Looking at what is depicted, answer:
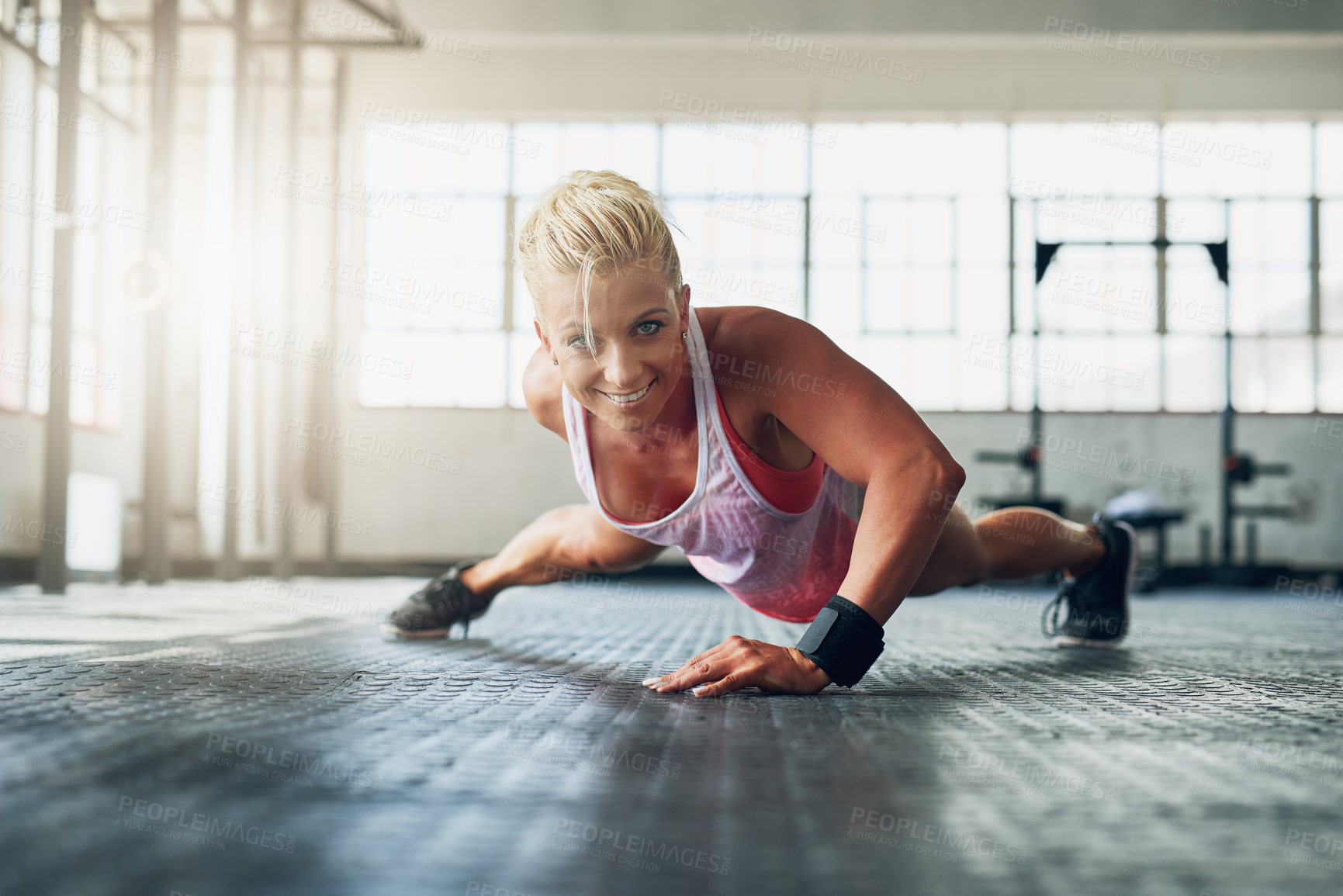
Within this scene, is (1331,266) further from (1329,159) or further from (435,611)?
(435,611)

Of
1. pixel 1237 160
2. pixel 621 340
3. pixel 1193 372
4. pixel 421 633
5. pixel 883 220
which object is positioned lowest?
pixel 421 633

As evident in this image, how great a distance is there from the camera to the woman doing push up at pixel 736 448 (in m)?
1.12

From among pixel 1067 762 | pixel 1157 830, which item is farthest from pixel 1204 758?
pixel 1157 830

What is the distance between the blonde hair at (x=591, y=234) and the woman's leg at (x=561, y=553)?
56 centimetres

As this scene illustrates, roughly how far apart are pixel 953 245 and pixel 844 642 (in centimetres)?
636

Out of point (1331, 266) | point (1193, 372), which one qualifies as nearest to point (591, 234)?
point (1193, 372)

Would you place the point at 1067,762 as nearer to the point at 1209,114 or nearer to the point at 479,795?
the point at 479,795

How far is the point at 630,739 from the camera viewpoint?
895mm

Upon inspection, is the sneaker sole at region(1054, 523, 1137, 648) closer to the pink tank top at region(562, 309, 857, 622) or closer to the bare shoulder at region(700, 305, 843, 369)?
the pink tank top at region(562, 309, 857, 622)

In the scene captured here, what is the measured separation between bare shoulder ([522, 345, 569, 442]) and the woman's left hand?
1.50 feet

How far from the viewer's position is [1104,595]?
1.87 m

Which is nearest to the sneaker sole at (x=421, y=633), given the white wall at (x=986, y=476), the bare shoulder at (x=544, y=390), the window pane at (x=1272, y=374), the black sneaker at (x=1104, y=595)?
the bare shoulder at (x=544, y=390)

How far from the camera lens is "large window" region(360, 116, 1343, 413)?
Result: 690 centimetres

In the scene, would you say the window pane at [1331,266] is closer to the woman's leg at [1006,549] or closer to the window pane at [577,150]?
the window pane at [577,150]
